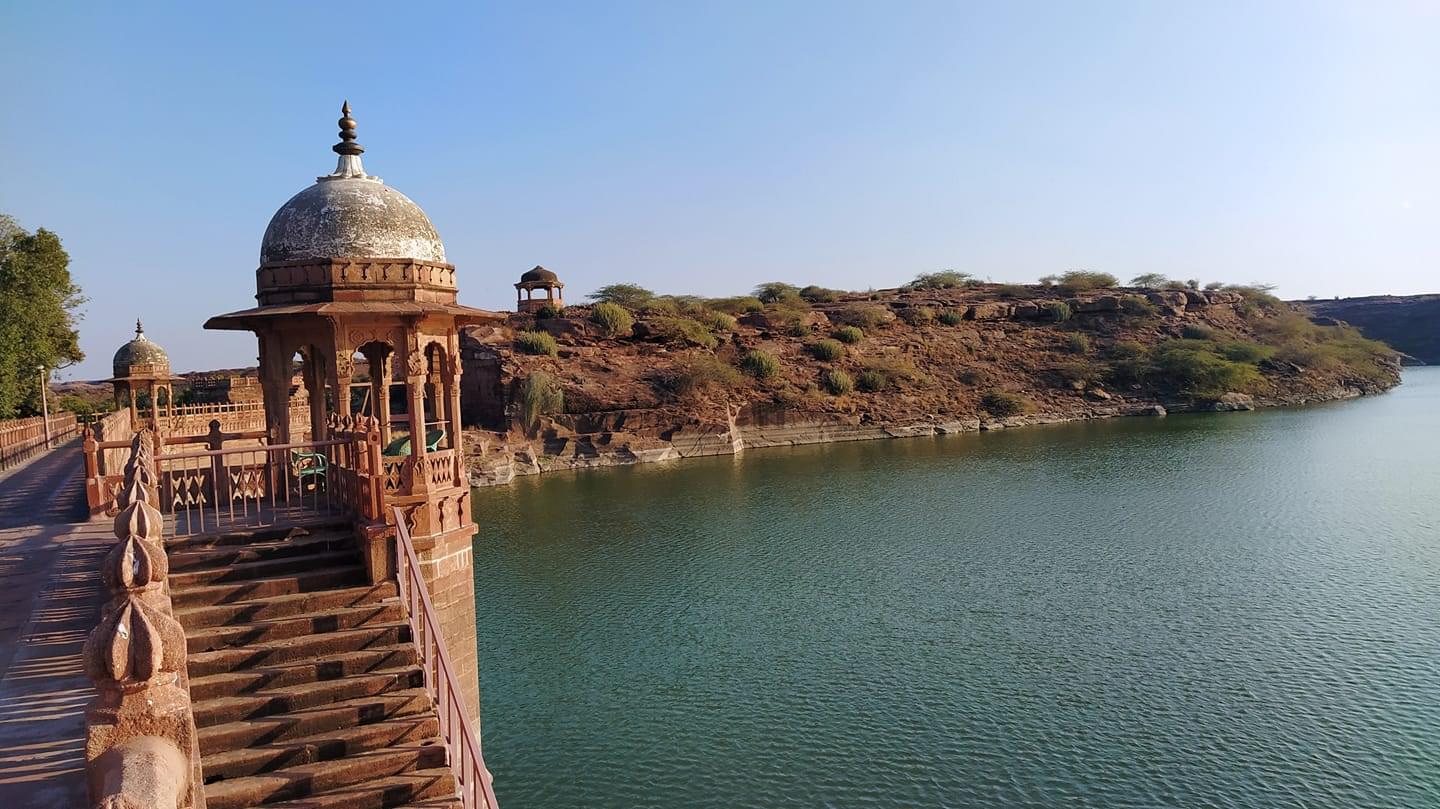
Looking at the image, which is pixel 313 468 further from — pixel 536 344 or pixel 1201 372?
pixel 1201 372

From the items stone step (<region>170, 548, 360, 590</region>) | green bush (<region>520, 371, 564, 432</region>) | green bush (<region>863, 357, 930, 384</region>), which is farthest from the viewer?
green bush (<region>863, 357, 930, 384</region>)

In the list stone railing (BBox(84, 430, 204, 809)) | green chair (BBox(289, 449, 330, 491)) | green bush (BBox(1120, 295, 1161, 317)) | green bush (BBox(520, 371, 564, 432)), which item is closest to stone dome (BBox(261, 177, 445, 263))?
green chair (BBox(289, 449, 330, 491))

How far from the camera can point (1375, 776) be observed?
9.99 metres

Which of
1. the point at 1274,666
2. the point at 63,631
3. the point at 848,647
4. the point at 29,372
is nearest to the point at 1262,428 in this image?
the point at 1274,666

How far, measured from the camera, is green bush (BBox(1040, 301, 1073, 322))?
59791mm

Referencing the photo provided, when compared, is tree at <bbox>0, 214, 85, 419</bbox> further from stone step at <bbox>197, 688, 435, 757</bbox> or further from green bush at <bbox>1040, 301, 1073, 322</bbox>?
green bush at <bbox>1040, 301, 1073, 322</bbox>

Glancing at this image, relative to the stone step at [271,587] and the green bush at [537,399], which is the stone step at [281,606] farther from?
the green bush at [537,399]

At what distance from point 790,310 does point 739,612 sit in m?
40.3

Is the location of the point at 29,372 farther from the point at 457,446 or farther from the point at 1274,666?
the point at 1274,666

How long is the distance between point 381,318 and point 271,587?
9.14 ft

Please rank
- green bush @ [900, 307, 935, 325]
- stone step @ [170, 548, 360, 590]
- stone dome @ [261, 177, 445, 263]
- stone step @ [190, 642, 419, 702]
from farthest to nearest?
green bush @ [900, 307, 935, 325] < stone dome @ [261, 177, 445, 263] < stone step @ [170, 548, 360, 590] < stone step @ [190, 642, 419, 702]

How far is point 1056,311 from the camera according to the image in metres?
59.9

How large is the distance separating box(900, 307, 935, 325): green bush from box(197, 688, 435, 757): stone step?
176 ft

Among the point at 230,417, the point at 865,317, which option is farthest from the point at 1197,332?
the point at 230,417
